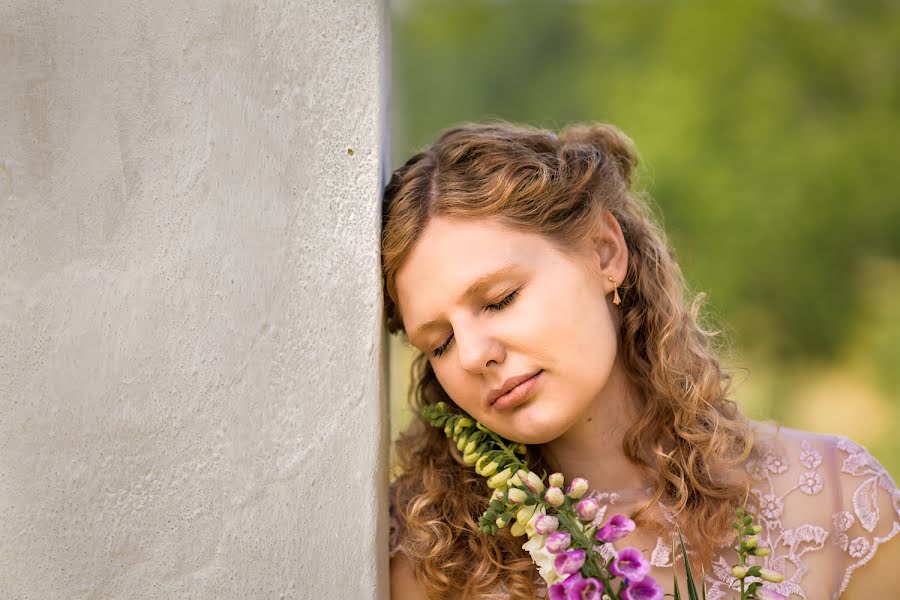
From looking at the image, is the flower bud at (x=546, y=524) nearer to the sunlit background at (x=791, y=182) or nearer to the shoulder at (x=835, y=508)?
the shoulder at (x=835, y=508)

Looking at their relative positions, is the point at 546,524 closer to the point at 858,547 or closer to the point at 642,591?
the point at 642,591

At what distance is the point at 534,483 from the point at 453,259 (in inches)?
21.4

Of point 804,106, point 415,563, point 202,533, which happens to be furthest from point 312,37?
point 804,106

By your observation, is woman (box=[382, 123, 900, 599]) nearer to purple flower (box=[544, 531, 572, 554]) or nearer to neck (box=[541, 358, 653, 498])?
neck (box=[541, 358, 653, 498])

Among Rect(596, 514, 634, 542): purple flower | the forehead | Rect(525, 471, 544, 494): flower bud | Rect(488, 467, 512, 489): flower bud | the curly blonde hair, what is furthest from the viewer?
the curly blonde hair

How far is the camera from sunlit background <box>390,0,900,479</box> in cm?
1213

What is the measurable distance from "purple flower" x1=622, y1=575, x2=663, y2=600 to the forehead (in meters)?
0.73

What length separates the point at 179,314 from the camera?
6.70 ft

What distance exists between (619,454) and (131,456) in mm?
1176

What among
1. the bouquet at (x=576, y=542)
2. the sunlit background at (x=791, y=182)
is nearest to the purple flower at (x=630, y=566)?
the bouquet at (x=576, y=542)

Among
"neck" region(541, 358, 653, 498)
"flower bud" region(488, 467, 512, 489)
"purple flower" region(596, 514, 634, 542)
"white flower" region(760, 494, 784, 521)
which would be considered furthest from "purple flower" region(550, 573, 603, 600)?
"white flower" region(760, 494, 784, 521)

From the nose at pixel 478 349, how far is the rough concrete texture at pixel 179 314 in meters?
0.20


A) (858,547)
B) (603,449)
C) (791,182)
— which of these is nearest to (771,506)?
(858,547)

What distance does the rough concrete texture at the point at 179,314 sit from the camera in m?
2.01
